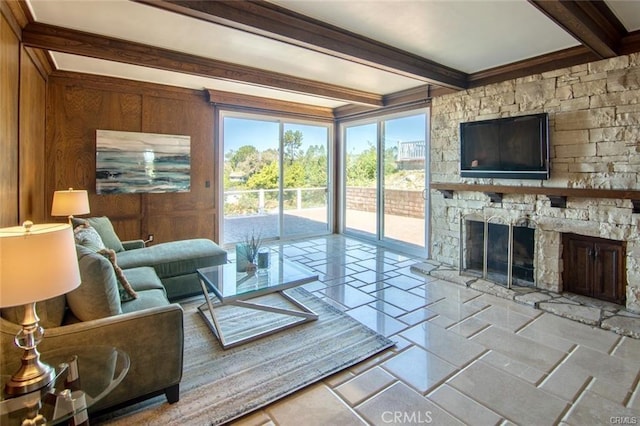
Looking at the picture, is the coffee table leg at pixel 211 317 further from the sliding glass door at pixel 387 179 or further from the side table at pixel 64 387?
the sliding glass door at pixel 387 179

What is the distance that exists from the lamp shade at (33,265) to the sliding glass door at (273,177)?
4.39 meters

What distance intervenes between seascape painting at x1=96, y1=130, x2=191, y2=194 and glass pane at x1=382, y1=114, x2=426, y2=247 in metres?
3.38

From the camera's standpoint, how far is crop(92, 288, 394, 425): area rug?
2031 mm

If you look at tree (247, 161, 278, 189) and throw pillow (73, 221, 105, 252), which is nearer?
throw pillow (73, 221, 105, 252)

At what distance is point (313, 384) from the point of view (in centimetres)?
229

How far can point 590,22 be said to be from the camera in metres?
2.70

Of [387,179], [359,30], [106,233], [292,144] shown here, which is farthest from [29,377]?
[292,144]

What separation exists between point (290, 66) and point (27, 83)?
2674 millimetres

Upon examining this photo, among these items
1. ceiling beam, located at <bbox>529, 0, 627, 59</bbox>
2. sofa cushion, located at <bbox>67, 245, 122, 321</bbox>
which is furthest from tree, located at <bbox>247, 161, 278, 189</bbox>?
ceiling beam, located at <bbox>529, 0, 627, 59</bbox>

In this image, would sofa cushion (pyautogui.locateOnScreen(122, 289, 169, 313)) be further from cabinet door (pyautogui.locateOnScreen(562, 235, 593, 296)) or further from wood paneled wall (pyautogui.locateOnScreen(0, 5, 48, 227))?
cabinet door (pyautogui.locateOnScreen(562, 235, 593, 296))

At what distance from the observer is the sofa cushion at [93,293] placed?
202 cm

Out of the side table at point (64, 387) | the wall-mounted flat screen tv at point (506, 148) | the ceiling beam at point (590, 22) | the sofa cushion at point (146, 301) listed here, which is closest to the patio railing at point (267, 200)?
the wall-mounted flat screen tv at point (506, 148)

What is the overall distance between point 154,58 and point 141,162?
186 centimetres

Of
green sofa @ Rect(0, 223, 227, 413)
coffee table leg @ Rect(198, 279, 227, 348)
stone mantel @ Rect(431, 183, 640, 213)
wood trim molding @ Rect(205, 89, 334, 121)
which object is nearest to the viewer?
green sofa @ Rect(0, 223, 227, 413)
